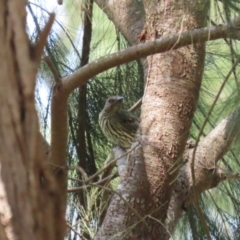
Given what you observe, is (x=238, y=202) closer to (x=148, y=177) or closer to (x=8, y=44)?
(x=148, y=177)

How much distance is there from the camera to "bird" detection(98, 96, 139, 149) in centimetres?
240

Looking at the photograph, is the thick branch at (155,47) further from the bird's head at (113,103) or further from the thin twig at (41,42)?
the bird's head at (113,103)

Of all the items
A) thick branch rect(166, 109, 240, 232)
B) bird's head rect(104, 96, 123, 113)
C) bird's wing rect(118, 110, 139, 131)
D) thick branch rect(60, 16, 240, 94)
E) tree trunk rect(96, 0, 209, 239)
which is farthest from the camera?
bird's wing rect(118, 110, 139, 131)

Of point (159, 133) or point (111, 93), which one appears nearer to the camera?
point (159, 133)

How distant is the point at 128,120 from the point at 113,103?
11.6 inches

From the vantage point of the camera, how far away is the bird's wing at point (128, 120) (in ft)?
8.54

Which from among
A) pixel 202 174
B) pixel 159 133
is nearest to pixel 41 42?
pixel 159 133

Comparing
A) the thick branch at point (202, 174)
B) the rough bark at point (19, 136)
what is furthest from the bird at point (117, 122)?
the rough bark at point (19, 136)

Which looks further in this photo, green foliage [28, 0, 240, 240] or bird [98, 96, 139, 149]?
bird [98, 96, 139, 149]

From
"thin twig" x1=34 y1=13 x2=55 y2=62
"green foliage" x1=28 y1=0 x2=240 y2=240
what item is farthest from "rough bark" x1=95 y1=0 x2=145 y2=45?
"thin twig" x1=34 y1=13 x2=55 y2=62

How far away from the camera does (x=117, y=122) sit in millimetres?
2631

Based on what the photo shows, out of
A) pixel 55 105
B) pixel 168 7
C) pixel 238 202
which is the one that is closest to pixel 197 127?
pixel 238 202

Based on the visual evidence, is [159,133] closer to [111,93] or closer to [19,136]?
[111,93]

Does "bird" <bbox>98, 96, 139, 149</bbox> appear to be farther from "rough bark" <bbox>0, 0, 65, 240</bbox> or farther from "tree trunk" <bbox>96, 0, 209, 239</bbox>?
"rough bark" <bbox>0, 0, 65, 240</bbox>
